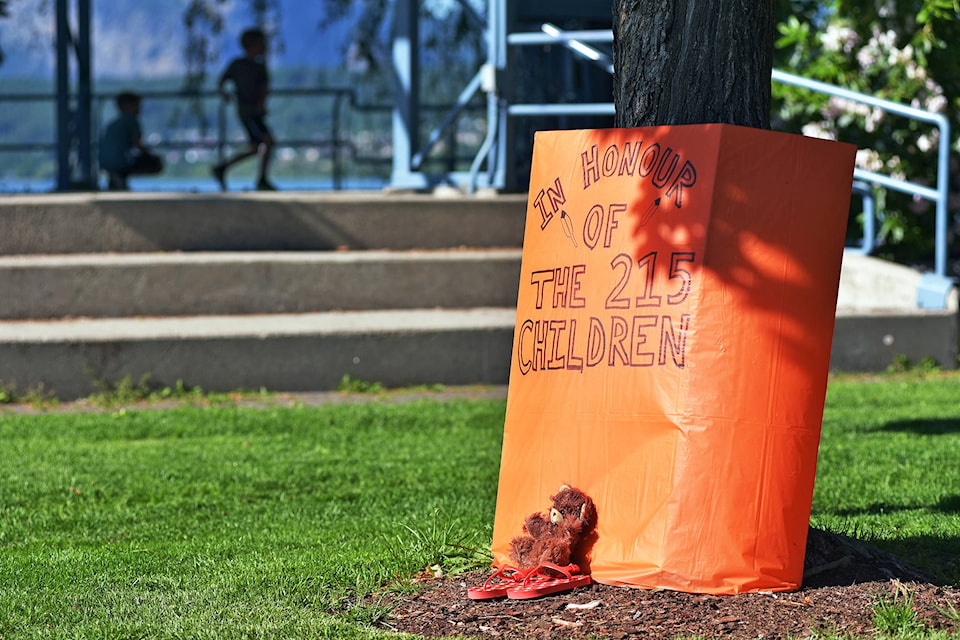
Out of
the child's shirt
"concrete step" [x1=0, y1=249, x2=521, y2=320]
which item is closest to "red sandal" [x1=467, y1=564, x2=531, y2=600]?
"concrete step" [x1=0, y1=249, x2=521, y2=320]

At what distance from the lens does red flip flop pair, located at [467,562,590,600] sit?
345cm

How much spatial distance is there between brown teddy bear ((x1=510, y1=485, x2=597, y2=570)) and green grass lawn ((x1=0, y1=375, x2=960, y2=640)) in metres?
0.43

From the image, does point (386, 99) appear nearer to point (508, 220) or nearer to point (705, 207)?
point (508, 220)

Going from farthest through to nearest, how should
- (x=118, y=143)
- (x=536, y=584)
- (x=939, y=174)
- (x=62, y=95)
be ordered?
(x=118, y=143)
(x=62, y=95)
(x=939, y=174)
(x=536, y=584)

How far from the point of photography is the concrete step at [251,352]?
7539mm

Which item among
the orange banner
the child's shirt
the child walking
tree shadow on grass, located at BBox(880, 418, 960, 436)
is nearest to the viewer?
the orange banner

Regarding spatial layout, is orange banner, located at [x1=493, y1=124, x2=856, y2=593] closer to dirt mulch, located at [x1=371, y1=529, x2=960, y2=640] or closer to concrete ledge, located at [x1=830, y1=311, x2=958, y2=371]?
dirt mulch, located at [x1=371, y1=529, x2=960, y2=640]

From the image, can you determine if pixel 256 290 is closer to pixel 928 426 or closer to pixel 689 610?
pixel 928 426

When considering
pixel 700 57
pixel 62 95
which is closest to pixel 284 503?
pixel 700 57

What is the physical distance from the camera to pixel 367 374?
25.9ft

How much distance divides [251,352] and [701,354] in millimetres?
4777

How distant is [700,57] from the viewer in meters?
3.62

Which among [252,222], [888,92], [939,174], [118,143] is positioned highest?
[888,92]

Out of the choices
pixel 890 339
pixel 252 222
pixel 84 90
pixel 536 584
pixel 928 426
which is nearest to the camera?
pixel 536 584
